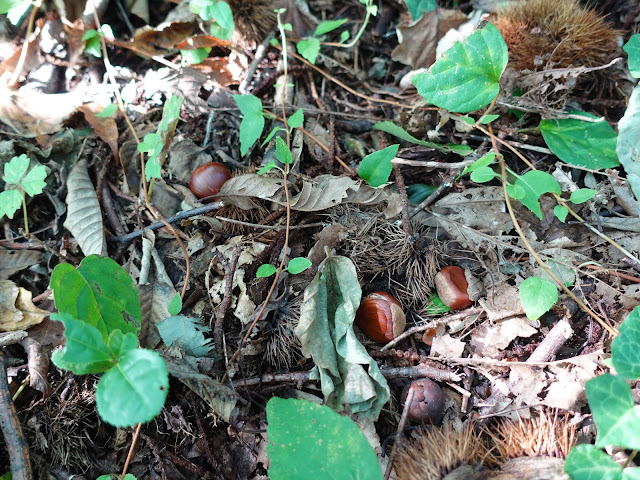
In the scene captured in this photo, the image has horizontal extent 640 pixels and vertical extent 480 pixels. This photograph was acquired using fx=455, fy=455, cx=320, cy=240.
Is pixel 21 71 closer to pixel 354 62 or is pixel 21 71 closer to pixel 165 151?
pixel 165 151

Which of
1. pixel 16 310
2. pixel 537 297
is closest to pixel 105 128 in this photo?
pixel 16 310

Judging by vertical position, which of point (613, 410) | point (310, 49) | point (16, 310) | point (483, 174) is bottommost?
point (16, 310)

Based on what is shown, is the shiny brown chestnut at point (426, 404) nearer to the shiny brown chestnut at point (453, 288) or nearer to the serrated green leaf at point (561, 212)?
the shiny brown chestnut at point (453, 288)

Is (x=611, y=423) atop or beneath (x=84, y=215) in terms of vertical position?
atop

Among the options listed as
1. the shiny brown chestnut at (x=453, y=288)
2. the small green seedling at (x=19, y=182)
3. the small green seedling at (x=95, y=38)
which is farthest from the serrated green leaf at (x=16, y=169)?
the shiny brown chestnut at (x=453, y=288)

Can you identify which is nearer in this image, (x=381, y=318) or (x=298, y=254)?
(x=381, y=318)

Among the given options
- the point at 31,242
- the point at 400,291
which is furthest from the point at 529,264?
the point at 31,242

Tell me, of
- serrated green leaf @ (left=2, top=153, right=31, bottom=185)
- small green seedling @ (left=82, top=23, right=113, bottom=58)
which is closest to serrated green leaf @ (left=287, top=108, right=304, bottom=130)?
serrated green leaf @ (left=2, top=153, right=31, bottom=185)

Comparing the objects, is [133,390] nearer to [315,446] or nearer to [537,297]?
[315,446]
